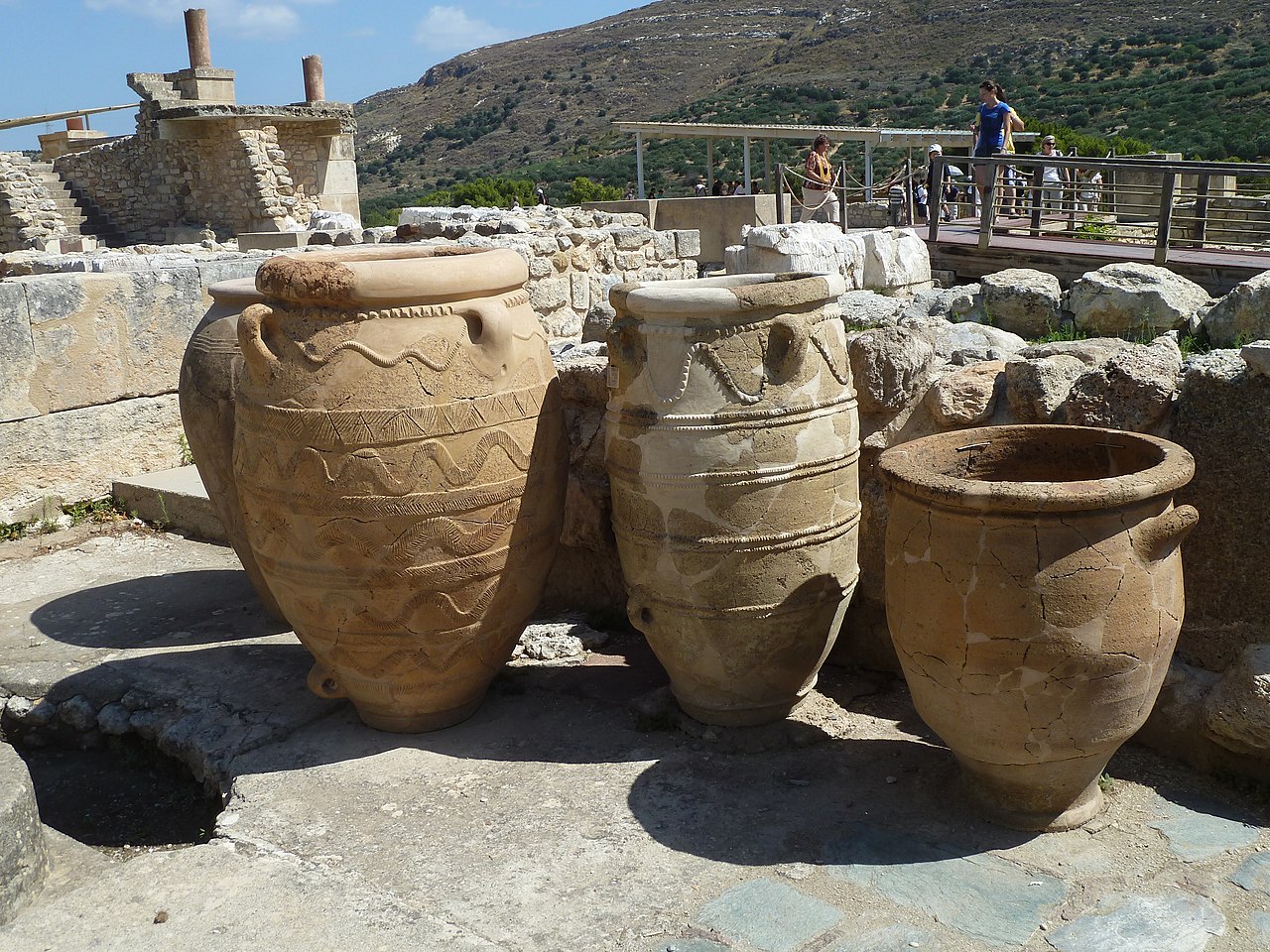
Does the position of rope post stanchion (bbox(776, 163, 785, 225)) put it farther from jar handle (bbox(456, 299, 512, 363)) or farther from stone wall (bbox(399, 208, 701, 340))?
jar handle (bbox(456, 299, 512, 363))

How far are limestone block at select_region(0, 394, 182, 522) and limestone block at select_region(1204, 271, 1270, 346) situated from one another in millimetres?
5838

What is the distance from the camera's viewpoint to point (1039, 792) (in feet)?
8.66

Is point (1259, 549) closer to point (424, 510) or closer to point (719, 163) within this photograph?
point (424, 510)

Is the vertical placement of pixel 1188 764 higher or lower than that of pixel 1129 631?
lower

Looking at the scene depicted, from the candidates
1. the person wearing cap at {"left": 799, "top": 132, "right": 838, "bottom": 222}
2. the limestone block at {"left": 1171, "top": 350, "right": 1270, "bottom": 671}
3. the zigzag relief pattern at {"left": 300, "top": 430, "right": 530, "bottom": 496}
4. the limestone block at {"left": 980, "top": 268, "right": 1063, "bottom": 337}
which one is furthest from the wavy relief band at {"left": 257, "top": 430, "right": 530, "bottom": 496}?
the person wearing cap at {"left": 799, "top": 132, "right": 838, "bottom": 222}

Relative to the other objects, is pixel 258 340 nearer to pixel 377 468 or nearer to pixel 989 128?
pixel 377 468

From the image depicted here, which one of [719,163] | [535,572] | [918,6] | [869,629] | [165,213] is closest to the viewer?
[535,572]

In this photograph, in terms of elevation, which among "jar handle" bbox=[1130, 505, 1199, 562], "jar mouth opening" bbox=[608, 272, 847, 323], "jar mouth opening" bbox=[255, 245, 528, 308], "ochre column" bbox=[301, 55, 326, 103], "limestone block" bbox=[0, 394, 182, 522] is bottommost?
"limestone block" bbox=[0, 394, 182, 522]

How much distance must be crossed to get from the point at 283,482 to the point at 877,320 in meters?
5.21

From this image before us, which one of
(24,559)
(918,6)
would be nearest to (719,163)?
(918,6)

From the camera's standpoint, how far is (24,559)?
16.9 ft

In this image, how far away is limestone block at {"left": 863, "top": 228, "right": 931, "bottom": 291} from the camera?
10.1 metres

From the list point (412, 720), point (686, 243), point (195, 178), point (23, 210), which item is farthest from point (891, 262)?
point (195, 178)

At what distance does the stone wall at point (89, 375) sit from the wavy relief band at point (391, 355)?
3.13 m
